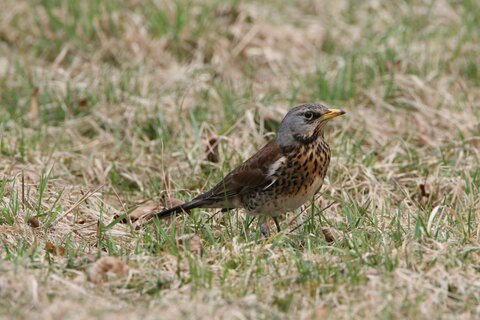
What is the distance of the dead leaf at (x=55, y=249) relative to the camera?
5270mm

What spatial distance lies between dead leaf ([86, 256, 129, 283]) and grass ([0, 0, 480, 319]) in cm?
1

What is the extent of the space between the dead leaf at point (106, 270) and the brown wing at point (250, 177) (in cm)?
122

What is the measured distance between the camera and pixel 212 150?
7.26 meters

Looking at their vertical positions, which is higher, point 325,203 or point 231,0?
point 231,0

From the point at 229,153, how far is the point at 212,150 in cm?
15

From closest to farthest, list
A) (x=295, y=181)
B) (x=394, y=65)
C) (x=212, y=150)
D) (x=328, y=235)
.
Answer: (x=328, y=235), (x=295, y=181), (x=212, y=150), (x=394, y=65)

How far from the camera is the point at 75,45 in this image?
30.1ft

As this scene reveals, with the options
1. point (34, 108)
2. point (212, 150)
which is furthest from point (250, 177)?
point (34, 108)

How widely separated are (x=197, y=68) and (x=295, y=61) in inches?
40.5

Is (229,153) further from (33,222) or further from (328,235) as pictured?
(33,222)

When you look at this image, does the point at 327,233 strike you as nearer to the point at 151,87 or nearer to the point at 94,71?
the point at 151,87

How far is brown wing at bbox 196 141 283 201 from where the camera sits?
596cm

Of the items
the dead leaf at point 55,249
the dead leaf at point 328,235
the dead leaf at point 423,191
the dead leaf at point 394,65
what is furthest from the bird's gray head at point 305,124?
the dead leaf at point 394,65

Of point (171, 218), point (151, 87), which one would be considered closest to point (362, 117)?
point (151, 87)
